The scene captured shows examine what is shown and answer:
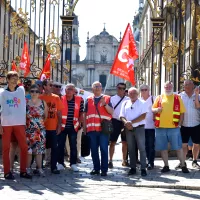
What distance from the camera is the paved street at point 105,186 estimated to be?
22.6 feet

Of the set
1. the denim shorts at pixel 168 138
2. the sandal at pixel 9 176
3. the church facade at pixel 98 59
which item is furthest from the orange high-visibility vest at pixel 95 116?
the church facade at pixel 98 59

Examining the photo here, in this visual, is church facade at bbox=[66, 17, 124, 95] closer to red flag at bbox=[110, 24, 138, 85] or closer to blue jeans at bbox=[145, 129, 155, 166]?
red flag at bbox=[110, 24, 138, 85]

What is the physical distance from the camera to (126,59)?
39.9ft

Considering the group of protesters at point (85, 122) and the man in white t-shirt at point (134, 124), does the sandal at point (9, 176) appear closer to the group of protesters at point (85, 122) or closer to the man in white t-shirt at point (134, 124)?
the group of protesters at point (85, 122)

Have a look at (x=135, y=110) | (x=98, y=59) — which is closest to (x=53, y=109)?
(x=135, y=110)

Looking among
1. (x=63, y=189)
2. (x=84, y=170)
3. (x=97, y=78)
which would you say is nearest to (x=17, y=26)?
(x=84, y=170)

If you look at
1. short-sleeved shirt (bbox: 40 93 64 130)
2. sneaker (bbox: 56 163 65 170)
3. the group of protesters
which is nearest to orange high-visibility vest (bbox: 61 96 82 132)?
the group of protesters

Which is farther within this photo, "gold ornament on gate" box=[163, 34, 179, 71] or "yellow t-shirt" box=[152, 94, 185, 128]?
"gold ornament on gate" box=[163, 34, 179, 71]

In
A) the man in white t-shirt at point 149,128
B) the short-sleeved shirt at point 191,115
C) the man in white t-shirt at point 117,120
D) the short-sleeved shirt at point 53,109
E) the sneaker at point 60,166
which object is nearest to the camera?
the short-sleeved shirt at point 53,109

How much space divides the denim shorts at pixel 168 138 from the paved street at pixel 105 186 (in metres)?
0.49

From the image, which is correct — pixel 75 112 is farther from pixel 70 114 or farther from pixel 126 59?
pixel 126 59

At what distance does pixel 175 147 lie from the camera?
9195mm

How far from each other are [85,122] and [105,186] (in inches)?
70.0

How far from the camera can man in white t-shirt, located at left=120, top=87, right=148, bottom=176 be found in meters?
8.88
